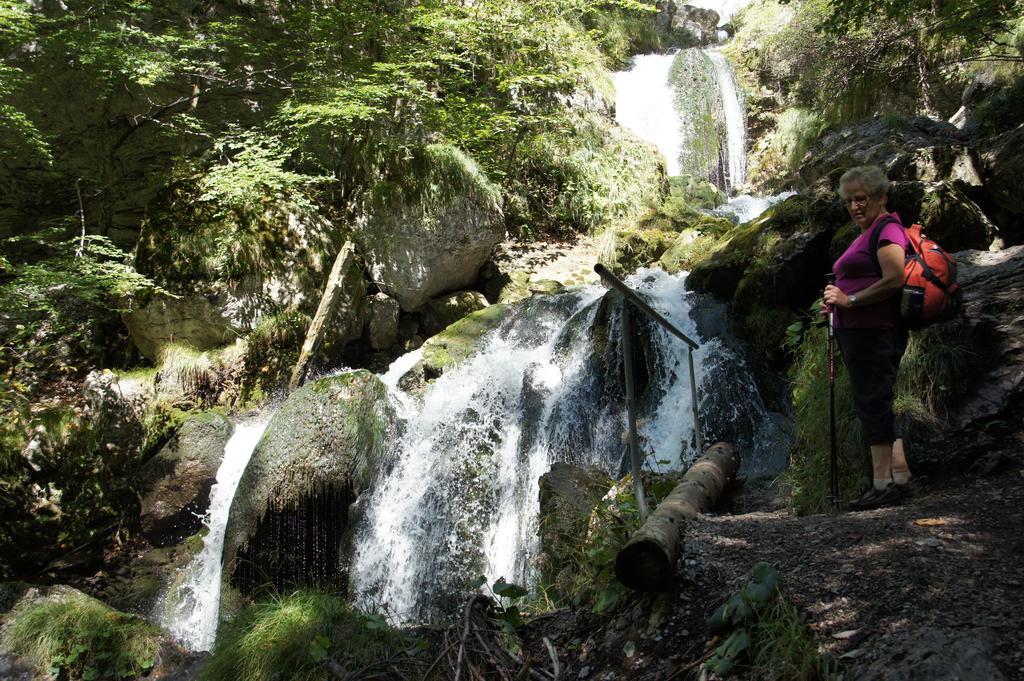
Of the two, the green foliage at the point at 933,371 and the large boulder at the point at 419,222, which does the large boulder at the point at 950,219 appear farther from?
the large boulder at the point at 419,222

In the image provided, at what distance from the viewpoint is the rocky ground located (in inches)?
66.0

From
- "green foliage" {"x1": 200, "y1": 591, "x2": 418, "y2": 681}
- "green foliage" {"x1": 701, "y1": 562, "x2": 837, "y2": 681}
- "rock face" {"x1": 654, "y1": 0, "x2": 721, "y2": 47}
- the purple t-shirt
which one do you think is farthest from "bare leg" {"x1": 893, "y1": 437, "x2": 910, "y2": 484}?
"rock face" {"x1": 654, "y1": 0, "x2": 721, "y2": 47}

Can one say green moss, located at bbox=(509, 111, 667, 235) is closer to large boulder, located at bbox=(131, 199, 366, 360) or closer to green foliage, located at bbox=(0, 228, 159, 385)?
large boulder, located at bbox=(131, 199, 366, 360)

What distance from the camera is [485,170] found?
11336 mm

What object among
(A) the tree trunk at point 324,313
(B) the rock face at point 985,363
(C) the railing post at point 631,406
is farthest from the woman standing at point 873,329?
(A) the tree trunk at point 324,313

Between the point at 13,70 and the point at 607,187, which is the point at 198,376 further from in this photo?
the point at 607,187

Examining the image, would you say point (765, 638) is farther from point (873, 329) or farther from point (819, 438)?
point (819, 438)

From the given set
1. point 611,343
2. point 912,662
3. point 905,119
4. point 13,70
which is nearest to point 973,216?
point 905,119

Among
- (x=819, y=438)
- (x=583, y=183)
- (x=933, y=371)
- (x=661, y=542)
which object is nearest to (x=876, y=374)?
(x=933, y=371)

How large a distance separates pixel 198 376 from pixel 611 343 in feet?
20.7

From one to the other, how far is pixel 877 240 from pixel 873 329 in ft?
1.54

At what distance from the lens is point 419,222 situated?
1030 centimetres

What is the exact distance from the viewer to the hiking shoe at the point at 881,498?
3.15 metres

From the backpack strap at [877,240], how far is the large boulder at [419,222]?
7995mm
